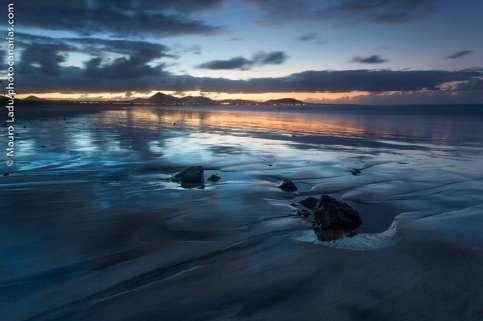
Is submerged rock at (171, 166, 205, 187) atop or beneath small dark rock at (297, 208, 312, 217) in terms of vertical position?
atop

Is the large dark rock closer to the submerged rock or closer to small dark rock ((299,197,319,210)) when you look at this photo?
small dark rock ((299,197,319,210))

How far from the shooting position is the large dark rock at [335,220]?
8205 millimetres

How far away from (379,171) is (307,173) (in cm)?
307

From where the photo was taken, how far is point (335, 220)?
8305mm

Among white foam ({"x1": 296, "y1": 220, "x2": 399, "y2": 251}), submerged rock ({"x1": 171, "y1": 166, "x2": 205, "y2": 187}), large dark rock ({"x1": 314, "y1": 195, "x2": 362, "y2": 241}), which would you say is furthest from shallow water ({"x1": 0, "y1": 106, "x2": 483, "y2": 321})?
submerged rock ({"x1": 171, "y1": 166, "x2": 205, "y2": 187})

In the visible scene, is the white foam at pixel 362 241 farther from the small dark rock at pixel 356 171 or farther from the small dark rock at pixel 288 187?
the small dark rock at pixel 356 171

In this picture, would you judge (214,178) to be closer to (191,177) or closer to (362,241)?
(191,177)

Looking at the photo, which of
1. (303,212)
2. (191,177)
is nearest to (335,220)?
(303,212)

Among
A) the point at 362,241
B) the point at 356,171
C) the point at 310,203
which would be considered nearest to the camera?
the point at 362,241

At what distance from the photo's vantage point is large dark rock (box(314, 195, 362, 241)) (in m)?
8.20

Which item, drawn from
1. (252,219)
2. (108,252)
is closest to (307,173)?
→ (252,219)

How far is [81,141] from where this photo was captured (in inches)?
939

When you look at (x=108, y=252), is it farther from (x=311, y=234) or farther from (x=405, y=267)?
(x=405, y=267)

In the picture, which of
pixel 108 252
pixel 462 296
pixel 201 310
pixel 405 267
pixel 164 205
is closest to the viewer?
pixel 201 310
